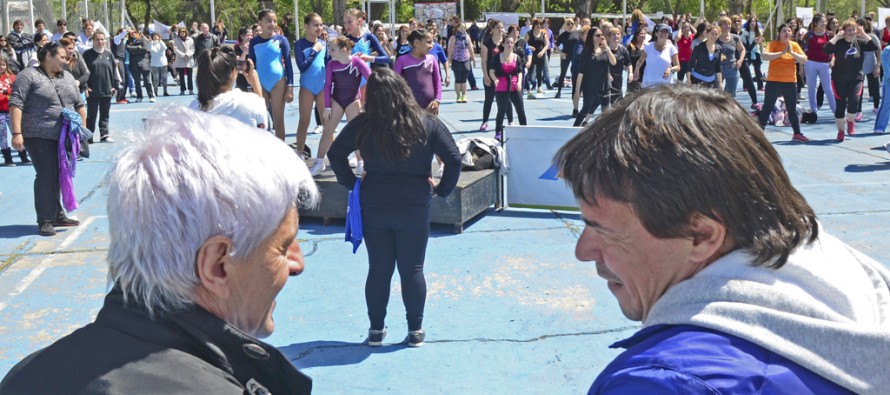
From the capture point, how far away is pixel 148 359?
1.48 metres

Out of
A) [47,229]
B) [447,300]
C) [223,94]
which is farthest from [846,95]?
[47,229]

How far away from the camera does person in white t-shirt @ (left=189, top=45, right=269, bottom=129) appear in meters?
6.30

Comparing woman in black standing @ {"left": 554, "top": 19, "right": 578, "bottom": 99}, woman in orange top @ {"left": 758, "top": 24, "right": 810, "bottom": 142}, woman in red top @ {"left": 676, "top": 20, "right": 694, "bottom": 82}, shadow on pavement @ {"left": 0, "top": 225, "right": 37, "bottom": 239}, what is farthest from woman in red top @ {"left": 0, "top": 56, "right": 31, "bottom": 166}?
woman in red top @ {"left": 676, "top": 20, "right": 694, "bottom": 82}

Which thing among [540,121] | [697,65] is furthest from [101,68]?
[697,65]

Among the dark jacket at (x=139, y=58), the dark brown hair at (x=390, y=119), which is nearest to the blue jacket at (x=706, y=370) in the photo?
the dark brown hair at (x=390, y=119)

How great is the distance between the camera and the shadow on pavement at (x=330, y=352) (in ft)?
16.9

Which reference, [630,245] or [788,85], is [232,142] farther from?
[788,85]

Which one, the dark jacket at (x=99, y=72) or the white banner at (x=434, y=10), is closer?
the dark jacket at (x=99, y=72)

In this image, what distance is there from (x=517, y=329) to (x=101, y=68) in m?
10.8

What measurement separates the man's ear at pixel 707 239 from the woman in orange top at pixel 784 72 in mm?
11915

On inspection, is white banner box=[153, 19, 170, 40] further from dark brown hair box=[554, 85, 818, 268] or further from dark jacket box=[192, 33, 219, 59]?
dark brown hair box=[554, 85, 818, 268]

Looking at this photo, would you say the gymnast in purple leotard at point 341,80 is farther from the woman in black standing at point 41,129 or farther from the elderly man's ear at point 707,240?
the elderly man's ear at point 707,240

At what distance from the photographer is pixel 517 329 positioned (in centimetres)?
559

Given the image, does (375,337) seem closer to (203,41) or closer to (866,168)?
(866,168)
